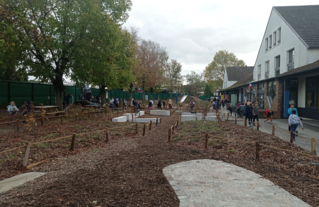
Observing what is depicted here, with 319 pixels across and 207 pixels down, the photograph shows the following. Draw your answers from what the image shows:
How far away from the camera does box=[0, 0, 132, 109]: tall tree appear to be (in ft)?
47.1

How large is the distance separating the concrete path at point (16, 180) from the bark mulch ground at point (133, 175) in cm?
27

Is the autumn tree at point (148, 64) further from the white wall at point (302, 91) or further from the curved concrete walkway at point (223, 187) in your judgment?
the curved concrete walkway at point (223, 187)

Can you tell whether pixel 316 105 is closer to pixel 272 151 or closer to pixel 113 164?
pixel 272 151

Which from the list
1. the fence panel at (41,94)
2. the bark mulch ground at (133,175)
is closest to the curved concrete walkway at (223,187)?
the bark mulch ground at (133,175)

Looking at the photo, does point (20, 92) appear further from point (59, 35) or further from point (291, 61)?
point (291, 61)

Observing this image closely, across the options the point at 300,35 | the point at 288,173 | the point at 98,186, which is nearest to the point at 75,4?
the point at 98,186

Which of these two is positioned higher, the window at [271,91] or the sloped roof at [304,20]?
the sloped roof at [304,20]

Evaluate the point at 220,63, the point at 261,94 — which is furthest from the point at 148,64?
the point at 220,63

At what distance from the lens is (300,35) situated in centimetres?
1889

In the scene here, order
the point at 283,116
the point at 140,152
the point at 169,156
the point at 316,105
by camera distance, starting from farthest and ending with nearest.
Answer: the point at 283,116
the point at 316,105
the point at 140,152
the point at 169,156

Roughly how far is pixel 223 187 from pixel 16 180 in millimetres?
4357

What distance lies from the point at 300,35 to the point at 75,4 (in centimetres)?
1691

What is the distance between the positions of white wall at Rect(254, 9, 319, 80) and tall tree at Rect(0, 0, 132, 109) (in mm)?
14585

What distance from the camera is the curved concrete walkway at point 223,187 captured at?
13.1 feet
